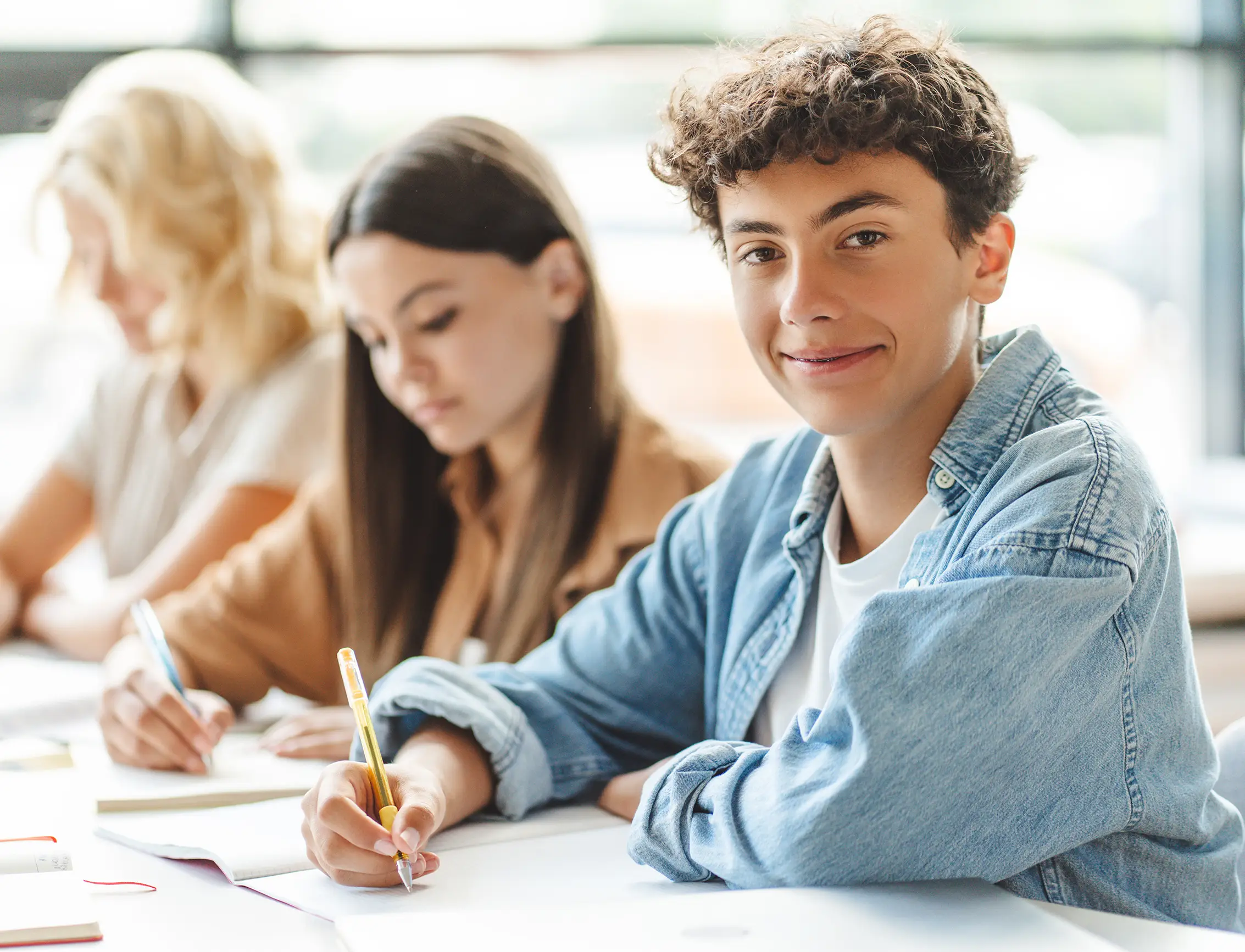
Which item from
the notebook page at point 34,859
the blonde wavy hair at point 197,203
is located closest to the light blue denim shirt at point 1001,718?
the notebook page at point 34,859

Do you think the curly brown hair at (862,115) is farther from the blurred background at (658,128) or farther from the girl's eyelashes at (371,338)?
the blurred background at (658,128)

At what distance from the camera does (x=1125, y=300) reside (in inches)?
121

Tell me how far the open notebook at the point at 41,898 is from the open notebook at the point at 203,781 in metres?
0.14

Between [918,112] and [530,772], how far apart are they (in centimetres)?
54

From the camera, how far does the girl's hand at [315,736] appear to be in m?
1.23

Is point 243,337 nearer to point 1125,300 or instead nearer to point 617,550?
point 617,550

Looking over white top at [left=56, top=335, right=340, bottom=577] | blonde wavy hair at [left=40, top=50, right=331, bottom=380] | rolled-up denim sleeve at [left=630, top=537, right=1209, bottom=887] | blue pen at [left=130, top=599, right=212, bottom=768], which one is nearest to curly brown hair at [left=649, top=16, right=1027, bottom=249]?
rolled-up denim sleeve at [left=630, top=537, right=1209, bottom=887]

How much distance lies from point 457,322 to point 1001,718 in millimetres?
822

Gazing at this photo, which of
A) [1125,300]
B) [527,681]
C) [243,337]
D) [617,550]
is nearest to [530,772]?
[527,681]

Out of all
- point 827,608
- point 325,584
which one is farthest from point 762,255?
point 325,584

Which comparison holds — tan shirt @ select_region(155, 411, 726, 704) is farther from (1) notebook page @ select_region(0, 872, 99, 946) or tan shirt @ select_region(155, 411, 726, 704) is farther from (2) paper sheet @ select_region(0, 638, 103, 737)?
(1) notebook page @ select_region(0, 872, 99, 946)

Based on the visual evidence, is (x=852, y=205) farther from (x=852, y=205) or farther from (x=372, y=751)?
(x=372, y=751)

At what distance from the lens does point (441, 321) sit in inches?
56.2

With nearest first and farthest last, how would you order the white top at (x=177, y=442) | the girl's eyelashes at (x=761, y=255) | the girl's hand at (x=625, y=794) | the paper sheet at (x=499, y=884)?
1. the paper sheet at (x=499, y=884)
2. the girl's eyelashes at (x=761, y=255)
3. the girl's hand at (x=625, y=794)
4. the white top at (x=177, y=442)
